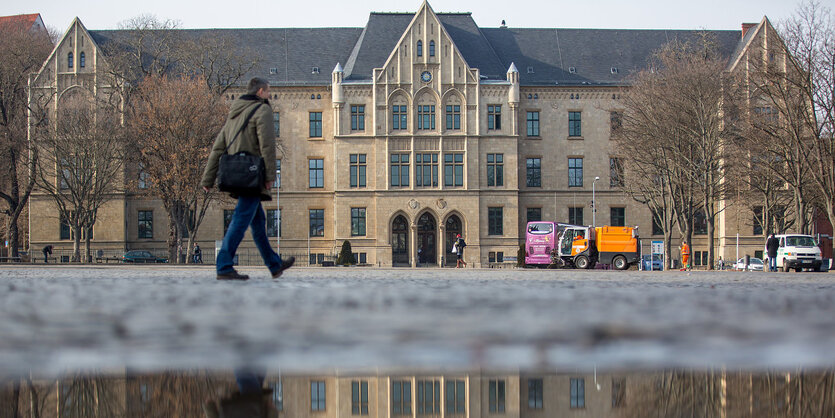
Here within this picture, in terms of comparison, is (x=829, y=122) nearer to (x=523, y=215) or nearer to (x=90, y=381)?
(x=523, y=215)

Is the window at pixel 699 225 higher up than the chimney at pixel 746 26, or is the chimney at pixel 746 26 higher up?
the chimney at pixel 746 26

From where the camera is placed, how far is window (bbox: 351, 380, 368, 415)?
2539mm

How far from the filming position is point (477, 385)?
8.88 feet

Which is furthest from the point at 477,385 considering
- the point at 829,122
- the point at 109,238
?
the point at 109,238

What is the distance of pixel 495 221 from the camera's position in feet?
207

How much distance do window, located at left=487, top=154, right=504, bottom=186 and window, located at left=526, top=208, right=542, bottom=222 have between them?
11.6 feet

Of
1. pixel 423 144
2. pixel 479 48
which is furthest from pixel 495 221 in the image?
pixel 479 48

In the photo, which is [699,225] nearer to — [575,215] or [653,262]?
[653,262]

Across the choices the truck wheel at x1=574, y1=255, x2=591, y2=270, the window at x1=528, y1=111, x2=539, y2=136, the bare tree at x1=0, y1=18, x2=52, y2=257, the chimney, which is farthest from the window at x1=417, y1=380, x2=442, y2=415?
the chimney

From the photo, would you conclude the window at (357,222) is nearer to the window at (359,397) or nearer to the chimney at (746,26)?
the chimney at (746,26)

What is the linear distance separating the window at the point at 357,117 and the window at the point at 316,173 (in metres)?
4.04

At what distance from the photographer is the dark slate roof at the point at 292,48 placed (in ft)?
215

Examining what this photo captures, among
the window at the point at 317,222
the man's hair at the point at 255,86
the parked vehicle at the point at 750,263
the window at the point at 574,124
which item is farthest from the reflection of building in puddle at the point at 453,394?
the window at the point at 574,124

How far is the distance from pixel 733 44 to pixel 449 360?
7167 cm
